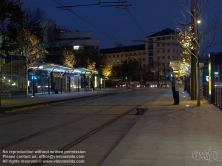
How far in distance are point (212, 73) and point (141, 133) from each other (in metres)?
12.7

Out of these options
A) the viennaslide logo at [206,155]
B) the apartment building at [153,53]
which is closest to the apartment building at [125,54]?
the apartment building at [153,53]

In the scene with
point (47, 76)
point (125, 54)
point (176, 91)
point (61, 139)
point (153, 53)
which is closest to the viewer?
point (61, 139)

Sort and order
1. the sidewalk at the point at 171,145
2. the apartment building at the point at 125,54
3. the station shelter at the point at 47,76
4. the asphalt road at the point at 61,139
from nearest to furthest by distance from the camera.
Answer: the sidewalk at the point at 171,145, the asphalt road at the point at 61,139, the station shelter at the point at 47,76, the apartment building at the point at 125,54

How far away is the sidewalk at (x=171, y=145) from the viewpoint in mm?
8305

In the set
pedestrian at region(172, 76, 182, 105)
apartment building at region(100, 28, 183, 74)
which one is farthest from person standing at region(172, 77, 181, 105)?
apartment building at region(100, 28, 183, 74)

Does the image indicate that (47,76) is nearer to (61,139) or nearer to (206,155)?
(61,139)

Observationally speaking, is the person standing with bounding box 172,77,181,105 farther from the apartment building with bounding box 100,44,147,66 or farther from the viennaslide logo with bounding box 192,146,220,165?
the apartment building with bounding box 100,44,147,66

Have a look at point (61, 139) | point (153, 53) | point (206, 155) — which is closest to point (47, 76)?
point (61, 139)

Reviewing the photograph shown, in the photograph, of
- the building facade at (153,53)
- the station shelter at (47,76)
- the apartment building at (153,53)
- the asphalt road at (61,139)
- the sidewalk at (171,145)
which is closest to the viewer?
the sidewalk at (171,145)

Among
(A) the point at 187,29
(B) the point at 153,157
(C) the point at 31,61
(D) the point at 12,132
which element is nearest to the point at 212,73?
(A) the point at 187,29

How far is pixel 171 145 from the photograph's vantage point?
10.0m

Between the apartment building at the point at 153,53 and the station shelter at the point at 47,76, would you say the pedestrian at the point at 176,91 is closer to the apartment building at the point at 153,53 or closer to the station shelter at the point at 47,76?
the station shelter at the point at 47,76

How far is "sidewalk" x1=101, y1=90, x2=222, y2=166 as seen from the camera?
27.2 ft

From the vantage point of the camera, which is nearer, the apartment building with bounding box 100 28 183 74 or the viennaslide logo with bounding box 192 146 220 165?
the viennaslide logo with bounding box 192 146 220 165
